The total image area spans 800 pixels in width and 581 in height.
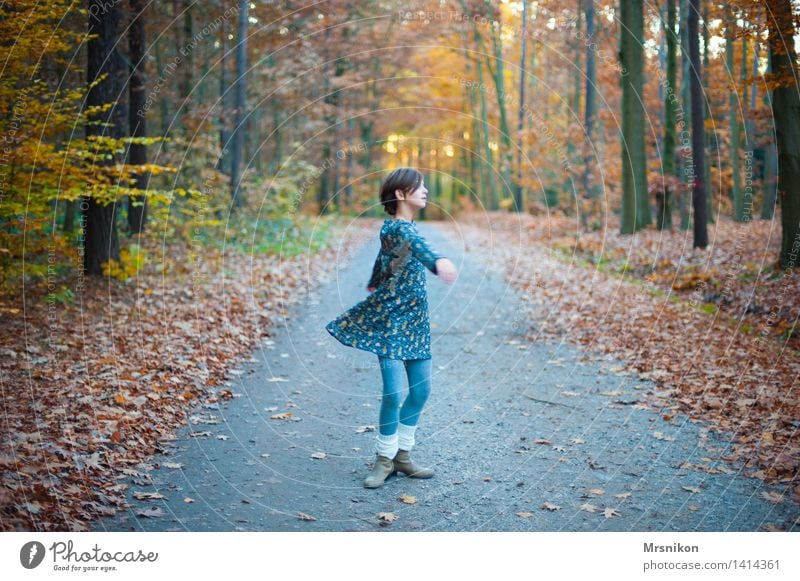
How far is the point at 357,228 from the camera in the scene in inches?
1272

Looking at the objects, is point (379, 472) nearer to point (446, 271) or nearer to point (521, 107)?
point (446, 271)

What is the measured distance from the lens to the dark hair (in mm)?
4870

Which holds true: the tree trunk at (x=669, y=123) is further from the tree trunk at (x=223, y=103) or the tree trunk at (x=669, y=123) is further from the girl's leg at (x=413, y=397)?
the girl's leg at (x=413, y=397)

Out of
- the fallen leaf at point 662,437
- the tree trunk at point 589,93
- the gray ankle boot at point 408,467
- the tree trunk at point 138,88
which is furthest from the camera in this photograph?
the tree trunk at point 589,93

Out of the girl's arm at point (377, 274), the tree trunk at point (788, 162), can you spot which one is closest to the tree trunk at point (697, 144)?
the tree trunk at point (788, 162)

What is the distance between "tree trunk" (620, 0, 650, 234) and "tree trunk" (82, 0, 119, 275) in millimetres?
12724

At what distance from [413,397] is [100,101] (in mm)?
8108

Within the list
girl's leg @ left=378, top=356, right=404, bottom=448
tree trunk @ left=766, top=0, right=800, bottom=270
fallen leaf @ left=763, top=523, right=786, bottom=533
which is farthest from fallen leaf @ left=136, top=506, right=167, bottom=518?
tree trunk @ left=766, top=0, right=800, bottom=270

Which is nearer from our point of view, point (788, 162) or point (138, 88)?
point (788, 162)

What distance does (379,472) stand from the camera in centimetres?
496
